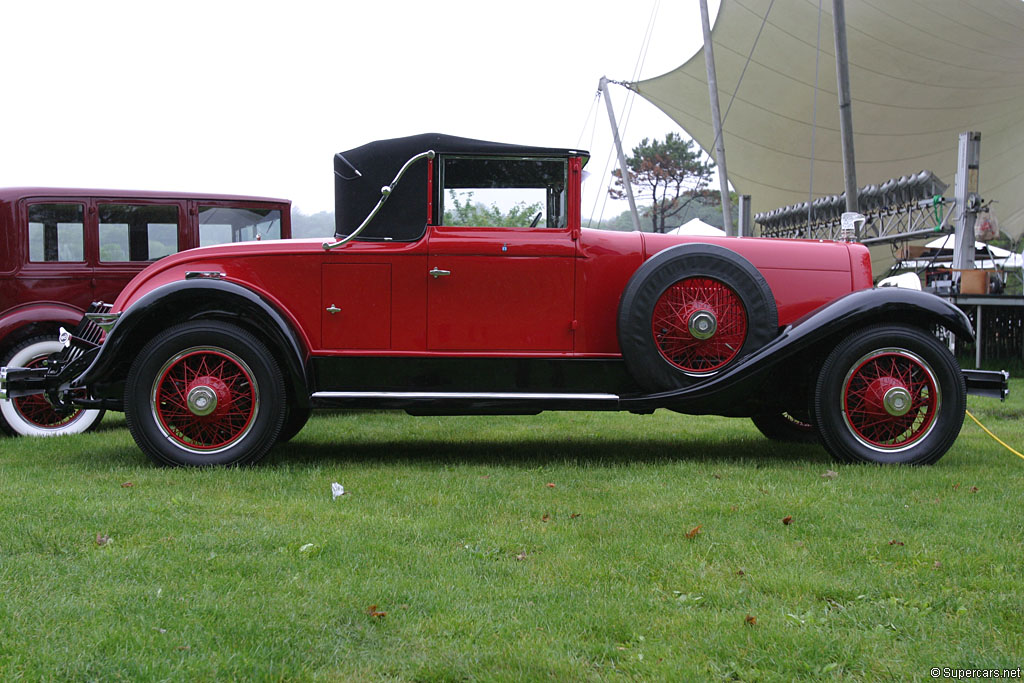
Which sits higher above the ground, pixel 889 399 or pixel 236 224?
pixel 236 224

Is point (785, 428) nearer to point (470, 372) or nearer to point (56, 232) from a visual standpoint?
point (470, 372)

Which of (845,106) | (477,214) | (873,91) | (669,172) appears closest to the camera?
(477,214)

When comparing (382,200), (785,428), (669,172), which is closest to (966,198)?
(785,428)

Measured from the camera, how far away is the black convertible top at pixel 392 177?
5438 millimetres

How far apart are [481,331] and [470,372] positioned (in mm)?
274

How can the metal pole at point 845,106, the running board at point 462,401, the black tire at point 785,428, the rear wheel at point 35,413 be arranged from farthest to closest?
the metal pole at point 845,106 < the rear wheel at point 35,413 < the black tire at point 785,428 < the running board at point 462,401

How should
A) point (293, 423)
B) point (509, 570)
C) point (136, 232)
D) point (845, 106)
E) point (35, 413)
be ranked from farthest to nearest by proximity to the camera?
point (845, 106), point (136, 232), point (35, 413), point (293, 423), point (509, 570)

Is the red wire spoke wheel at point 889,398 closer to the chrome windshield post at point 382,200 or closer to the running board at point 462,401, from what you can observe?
the running board at point 462,401

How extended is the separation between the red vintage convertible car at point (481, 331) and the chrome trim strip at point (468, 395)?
0.05 ft

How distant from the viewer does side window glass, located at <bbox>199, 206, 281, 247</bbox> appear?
7.85 meters

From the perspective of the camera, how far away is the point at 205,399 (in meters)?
5.19

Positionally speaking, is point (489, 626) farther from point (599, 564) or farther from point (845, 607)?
point (845, 607)

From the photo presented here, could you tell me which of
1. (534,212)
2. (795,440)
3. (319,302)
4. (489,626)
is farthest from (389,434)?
(489,626)

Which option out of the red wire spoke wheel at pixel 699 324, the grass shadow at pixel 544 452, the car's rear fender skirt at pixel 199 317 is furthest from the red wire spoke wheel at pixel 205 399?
the red wire spoke wheel at pixel 699 324
